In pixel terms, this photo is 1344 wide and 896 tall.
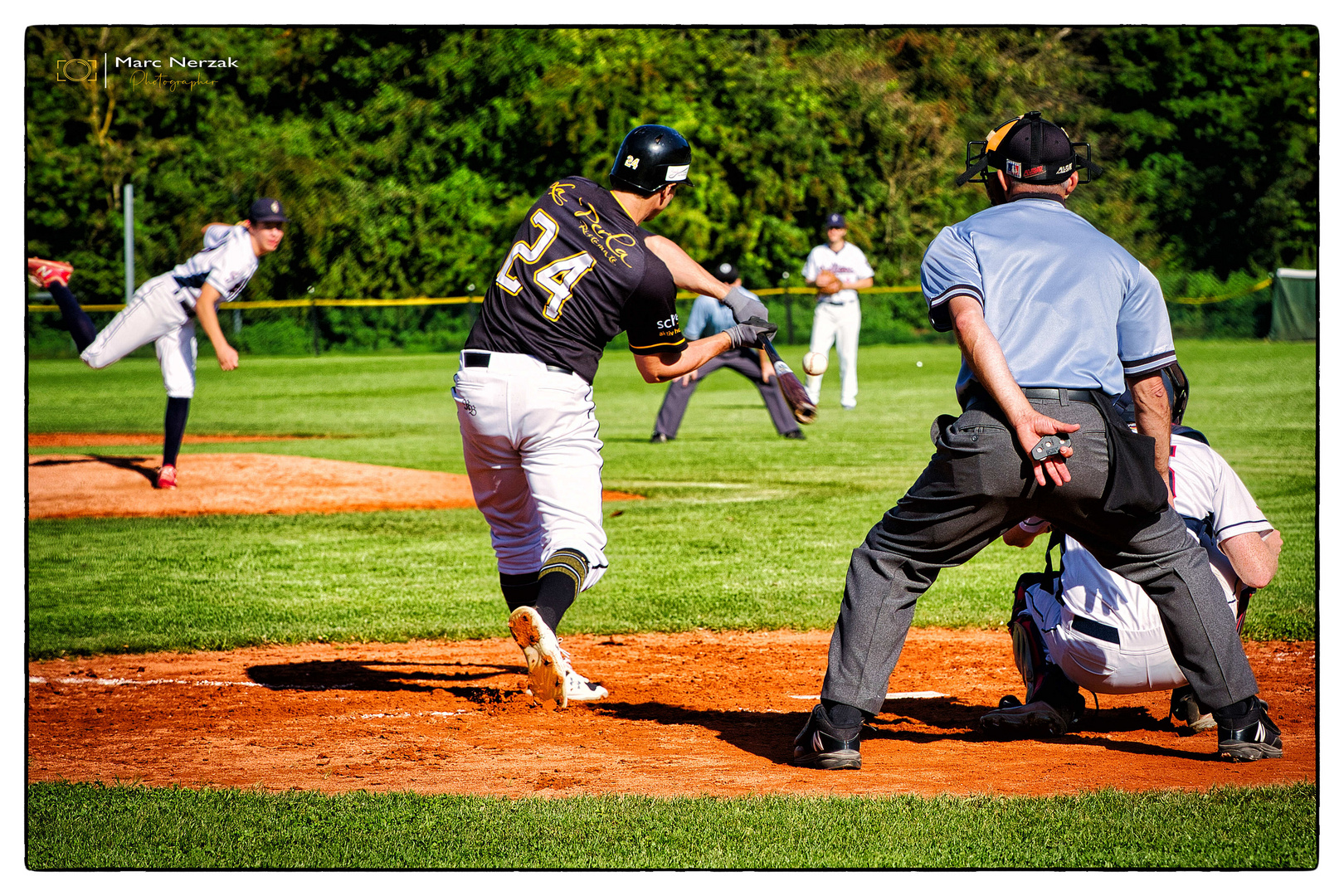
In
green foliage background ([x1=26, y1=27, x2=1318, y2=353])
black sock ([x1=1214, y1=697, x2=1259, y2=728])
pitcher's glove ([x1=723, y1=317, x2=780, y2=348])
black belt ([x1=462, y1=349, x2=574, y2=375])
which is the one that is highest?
green foliage background ([x1=26, y1=27, x2=1318, y2=353])

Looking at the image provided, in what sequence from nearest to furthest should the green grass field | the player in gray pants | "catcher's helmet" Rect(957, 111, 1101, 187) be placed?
the green grass field, "catcher's helmet" Rect(957, 111, 1101, 187), the player in gray pants

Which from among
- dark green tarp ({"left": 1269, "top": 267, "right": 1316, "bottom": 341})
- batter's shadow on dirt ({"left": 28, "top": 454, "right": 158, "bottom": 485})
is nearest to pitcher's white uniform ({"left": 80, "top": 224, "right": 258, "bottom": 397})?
batter's shadow on dirt ({"left": 28, "top": 454, "right": 158, "bottom": 485})

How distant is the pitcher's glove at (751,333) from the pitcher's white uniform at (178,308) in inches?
279

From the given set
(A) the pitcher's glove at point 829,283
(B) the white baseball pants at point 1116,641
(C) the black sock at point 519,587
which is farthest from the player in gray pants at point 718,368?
(B) the white baseball pants at point 1116,641

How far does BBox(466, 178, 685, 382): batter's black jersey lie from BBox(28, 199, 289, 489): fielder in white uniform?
6.13 metres

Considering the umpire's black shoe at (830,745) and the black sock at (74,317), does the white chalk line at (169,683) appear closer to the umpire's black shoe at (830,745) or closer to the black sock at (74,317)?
the umpire's black shoe at (830,745)

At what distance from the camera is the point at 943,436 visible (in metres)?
3.79

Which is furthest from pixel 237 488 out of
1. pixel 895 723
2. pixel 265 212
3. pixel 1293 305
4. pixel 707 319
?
pixel 1293 305

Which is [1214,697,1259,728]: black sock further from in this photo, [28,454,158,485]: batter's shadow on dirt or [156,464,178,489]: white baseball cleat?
[28,454,158,485]: batter's shadow on dirt

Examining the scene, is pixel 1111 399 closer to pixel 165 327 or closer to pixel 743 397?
pixel 165 327

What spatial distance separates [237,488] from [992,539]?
9452 mm

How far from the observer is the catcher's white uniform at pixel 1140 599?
4.24m

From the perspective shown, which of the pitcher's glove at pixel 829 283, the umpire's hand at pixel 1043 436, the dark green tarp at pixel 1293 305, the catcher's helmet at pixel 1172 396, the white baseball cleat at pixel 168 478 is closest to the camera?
the umpire's hand at pixel 1043 436

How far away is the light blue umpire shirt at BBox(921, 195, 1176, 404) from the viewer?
3773 mm
